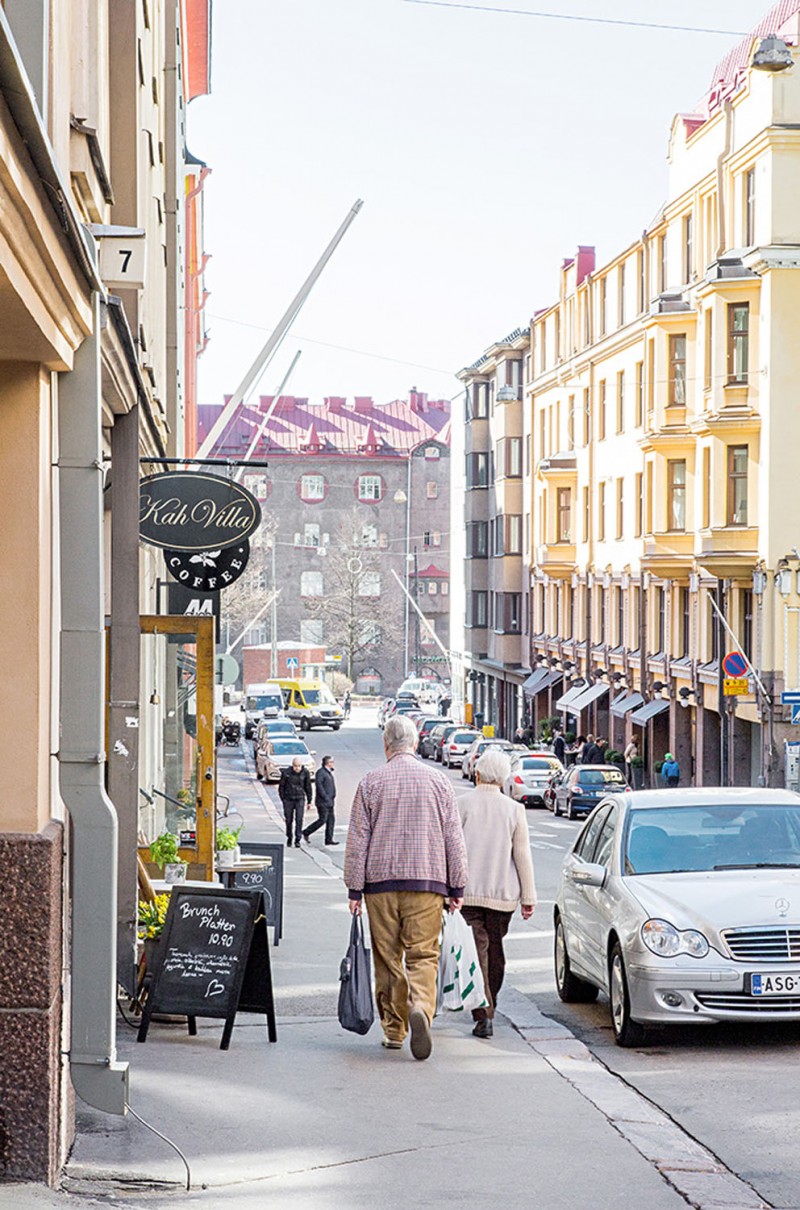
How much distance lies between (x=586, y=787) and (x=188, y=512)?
104 feet

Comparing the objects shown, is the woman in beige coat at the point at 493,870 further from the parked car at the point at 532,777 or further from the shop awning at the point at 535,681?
the shop awning at the point at 535,681

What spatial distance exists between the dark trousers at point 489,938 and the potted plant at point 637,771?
139ft

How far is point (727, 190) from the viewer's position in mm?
46812

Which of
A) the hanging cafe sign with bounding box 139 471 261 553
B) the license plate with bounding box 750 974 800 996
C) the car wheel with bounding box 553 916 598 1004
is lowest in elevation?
the car wheel with bounding box 553 916 598 1004

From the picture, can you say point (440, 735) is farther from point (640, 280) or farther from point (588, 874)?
point (588, 874)

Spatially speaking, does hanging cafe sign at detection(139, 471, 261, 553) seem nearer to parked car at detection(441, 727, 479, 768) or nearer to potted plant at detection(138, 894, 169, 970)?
potted plant at detection(138, 894, 169, 970)

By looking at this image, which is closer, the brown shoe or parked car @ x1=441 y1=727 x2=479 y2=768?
the brown shoe

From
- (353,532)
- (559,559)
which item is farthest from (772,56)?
(353,532)

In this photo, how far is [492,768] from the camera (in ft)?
36.5

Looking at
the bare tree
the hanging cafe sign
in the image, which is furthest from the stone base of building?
the bare tree

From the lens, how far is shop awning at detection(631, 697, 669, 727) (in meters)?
52.3

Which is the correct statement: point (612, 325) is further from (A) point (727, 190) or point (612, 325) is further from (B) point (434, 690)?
(B) point (434, 690)

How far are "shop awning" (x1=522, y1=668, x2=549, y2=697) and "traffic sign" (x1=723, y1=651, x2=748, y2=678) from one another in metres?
28.7

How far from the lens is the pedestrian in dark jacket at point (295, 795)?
107 feet
